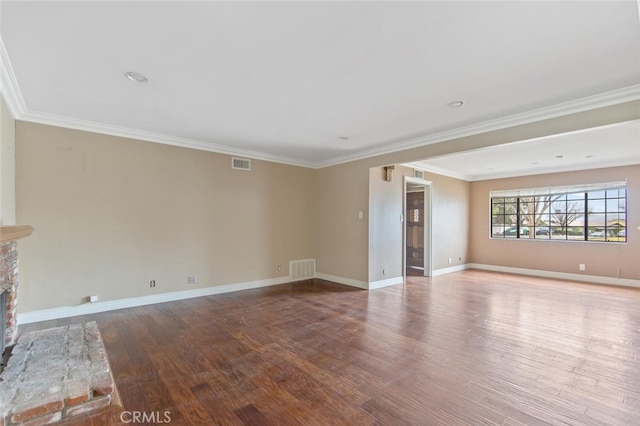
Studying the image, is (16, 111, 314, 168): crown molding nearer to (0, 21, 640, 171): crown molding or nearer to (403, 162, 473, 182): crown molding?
(0, 21, 640, 171): crown molding

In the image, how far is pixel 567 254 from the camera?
6633 millimetres

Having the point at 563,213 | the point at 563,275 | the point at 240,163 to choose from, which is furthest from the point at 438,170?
the point at 240,163

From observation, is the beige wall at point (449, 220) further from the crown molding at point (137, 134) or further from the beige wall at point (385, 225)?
the crown molding at point (137, 134)

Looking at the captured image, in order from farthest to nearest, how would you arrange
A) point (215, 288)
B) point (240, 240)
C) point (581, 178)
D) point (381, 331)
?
point (581, 178) < point (240, 240) < point (215, 288) < point (381, 331)

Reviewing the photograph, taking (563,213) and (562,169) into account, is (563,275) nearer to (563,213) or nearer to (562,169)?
(563,213)

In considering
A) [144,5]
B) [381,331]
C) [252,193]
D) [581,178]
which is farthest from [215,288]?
[581,178]

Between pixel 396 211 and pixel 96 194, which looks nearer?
pixel 96 194

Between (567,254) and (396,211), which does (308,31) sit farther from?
(567,254)

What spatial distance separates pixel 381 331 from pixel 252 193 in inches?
136

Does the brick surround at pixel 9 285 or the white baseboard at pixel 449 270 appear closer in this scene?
the brick surround at pixel 9 285

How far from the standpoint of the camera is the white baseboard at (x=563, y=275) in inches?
232

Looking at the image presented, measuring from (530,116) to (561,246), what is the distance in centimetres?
511

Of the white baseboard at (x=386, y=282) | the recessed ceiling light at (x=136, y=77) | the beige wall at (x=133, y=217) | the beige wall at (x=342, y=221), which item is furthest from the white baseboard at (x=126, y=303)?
the recessed ceiling light at (x=136, y=77)

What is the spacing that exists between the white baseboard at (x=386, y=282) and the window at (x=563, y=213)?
3.72m
